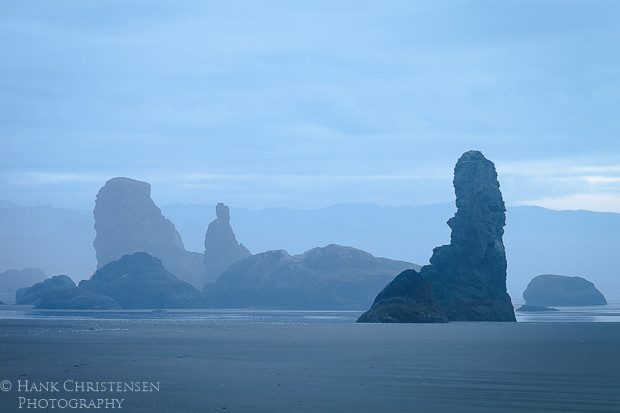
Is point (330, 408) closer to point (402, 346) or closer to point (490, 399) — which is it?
point (490, 399)

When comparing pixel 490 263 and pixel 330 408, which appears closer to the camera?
pixel 330 408

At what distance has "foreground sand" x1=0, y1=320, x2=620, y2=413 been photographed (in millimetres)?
25547


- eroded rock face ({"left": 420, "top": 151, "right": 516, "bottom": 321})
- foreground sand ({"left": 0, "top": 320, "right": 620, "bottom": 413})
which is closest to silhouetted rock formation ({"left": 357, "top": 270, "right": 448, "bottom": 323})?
eroded rock face ({"left": 420, "top": 151, "right": 516, "bottom": 321})

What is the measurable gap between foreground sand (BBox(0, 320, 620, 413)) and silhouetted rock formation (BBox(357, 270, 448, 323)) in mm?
64229

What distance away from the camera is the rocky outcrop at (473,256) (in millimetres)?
144875

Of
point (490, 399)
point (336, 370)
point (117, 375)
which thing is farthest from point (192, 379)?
point (490, 399)

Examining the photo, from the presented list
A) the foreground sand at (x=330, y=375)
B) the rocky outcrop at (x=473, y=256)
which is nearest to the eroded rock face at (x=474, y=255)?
the rocky outcrop at (x=473, y=256)

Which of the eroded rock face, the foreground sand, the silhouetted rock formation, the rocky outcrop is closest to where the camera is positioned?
the foreground sand

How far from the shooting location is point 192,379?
32.3 metres

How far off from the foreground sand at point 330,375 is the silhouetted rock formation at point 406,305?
211 ft

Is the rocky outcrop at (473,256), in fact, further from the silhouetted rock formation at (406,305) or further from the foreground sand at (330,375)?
the foreground sand at (330,375)

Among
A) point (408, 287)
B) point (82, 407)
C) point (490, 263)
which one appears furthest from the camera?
point (490, 263)

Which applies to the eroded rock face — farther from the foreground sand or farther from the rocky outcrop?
the foreground sand

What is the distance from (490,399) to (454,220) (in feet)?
441
